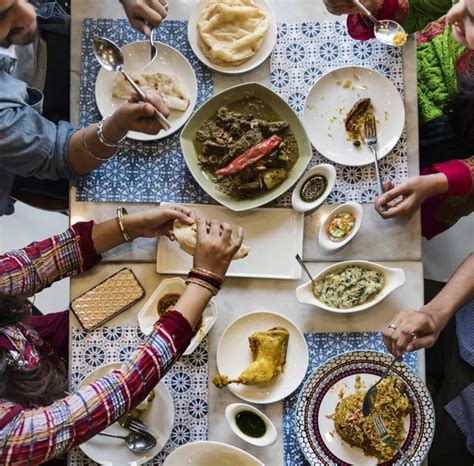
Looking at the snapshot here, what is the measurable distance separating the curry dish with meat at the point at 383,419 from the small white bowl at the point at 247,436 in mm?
215

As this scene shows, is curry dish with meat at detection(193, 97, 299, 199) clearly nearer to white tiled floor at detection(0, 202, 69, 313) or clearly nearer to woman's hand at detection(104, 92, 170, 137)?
woman's hand at detection(104, 92, 170, 137)

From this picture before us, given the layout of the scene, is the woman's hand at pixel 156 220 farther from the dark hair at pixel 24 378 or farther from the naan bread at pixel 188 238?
the dark hair at pixel 24 378

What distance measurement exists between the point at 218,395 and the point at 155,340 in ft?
1.29

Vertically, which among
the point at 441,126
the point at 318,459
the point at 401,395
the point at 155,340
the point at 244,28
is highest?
the point at 244,28

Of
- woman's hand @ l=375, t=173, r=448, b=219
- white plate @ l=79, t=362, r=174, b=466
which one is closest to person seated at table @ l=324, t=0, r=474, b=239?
woman's hand @ l=375, t=173, r=448, b=219

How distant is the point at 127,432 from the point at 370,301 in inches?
35.0

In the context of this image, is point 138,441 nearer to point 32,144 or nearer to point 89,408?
point 89,408

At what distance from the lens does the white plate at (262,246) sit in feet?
7.25

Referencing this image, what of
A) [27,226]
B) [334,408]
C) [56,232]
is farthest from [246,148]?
[27,226]

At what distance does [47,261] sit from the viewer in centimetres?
211

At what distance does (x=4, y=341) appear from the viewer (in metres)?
2.00

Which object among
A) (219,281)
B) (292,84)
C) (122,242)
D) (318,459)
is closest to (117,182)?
(122,242)

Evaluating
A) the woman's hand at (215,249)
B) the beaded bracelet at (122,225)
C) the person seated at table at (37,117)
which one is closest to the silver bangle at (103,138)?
the person seated at table at (37,117)

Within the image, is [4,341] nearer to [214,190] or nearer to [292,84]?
[214,190]
